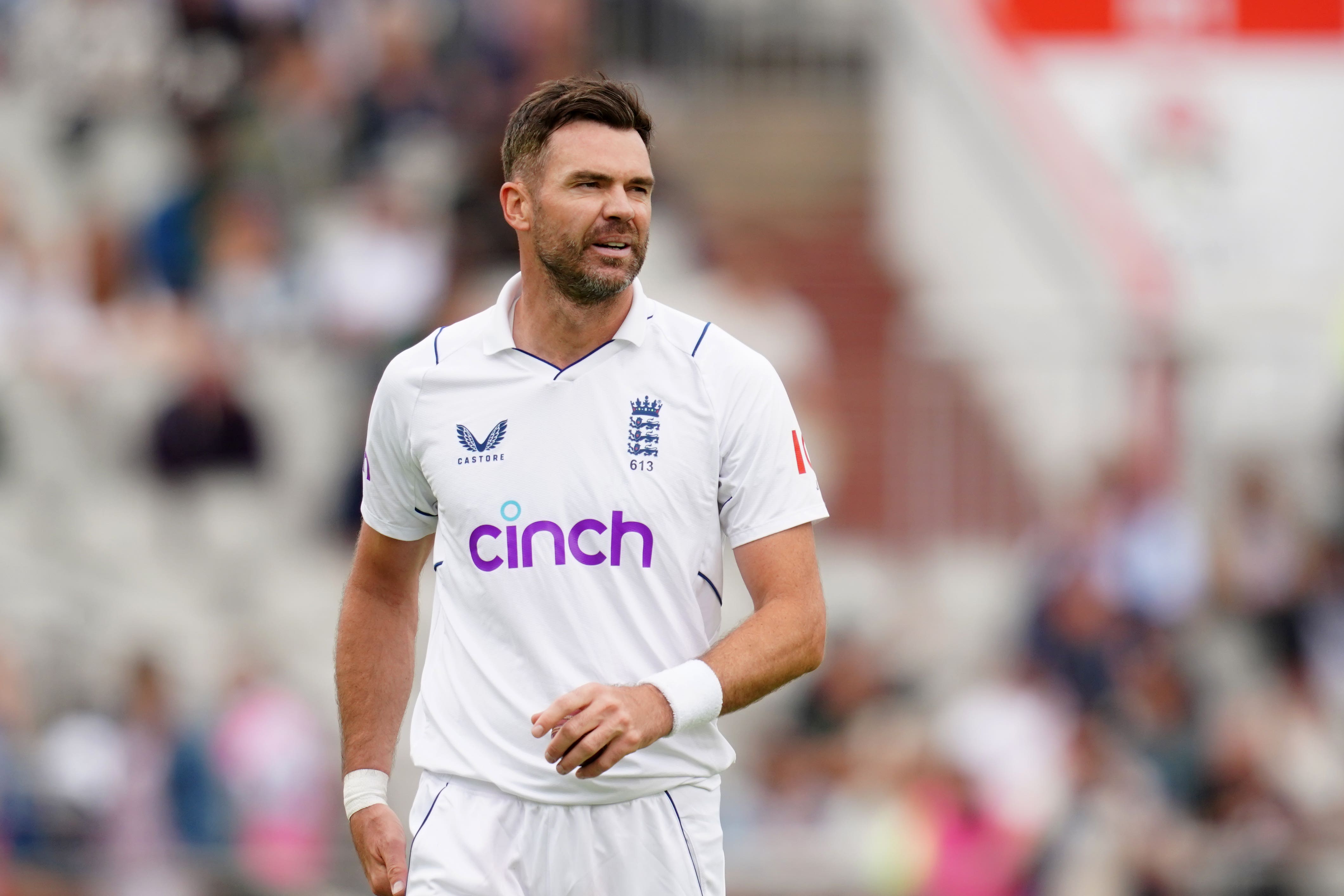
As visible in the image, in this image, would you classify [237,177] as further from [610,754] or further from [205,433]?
[610,754]

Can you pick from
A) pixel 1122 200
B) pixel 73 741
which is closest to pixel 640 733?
pixel 73 741

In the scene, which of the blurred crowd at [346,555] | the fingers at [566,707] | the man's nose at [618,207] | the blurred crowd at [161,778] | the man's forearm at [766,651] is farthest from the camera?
the blurred crowd at [161,778]

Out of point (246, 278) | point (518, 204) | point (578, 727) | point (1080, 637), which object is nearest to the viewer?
point (578, 727)

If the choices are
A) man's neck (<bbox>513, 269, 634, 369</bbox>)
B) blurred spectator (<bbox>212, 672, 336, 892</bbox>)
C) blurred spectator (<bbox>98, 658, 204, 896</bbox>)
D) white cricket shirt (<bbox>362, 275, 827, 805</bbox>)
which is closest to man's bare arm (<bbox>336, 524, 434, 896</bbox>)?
white cricket shirt (<bbox>362, 275, 827, 805</bbox>)

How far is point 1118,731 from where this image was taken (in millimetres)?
11320

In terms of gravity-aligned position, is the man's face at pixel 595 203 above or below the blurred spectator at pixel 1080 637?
above

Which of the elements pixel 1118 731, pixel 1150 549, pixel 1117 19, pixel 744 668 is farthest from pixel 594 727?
pixel 1117 19

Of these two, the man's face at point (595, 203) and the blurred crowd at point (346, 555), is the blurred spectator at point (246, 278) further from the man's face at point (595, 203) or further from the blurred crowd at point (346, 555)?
the man's face at point (595, 203)

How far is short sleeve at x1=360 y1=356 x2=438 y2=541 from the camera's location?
4.89 meters

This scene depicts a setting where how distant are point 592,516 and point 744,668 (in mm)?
481

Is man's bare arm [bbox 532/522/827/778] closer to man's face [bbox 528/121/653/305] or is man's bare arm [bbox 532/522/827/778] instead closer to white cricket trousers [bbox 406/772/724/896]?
white cricket trousers [bbox 406/772/724/896]

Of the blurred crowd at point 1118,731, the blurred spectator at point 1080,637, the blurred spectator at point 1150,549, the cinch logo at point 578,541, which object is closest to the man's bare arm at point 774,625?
the cinch logo at point 578,541

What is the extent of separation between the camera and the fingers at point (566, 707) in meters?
4.13

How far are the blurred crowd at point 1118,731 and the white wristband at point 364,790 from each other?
5.80 m
